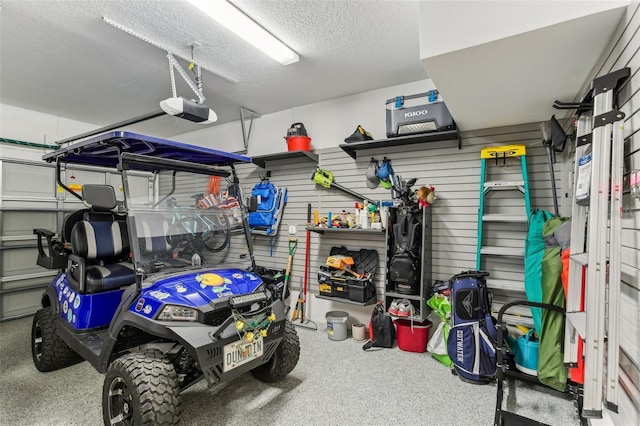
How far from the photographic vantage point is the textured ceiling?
2414mm

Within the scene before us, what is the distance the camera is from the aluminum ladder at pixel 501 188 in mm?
2848

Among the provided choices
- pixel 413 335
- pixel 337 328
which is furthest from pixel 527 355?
pixel 337 328

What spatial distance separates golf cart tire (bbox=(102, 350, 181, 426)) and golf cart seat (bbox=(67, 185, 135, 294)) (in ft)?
2.85

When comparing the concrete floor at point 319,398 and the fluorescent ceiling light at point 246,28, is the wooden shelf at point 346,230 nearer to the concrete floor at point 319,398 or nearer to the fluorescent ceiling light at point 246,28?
the concrete floor at point 319,398

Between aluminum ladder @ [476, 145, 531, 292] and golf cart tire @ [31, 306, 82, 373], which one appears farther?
aluminum ladder @ [476, 145, 531, 292]

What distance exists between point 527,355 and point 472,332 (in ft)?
1.45

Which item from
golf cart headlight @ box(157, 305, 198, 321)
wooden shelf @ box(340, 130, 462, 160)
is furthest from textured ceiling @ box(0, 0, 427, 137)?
golf cart headlight @ box(157, 305, 198, 321)

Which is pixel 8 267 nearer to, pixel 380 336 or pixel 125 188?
pixel 125 188

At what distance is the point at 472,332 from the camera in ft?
8.41

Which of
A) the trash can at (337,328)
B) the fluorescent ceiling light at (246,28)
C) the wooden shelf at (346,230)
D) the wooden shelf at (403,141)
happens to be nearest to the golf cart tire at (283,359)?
the trash can at (337,328)

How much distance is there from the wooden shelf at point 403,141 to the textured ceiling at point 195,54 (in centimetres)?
75

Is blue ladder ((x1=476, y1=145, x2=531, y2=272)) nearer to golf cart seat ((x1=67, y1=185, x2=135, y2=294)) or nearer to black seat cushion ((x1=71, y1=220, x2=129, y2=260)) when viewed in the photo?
golf cart seat ((x1=67, y1=185, x2=135, y2=294))

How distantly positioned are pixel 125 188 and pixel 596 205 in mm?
2639

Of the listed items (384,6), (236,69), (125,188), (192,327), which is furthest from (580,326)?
(236,69)
